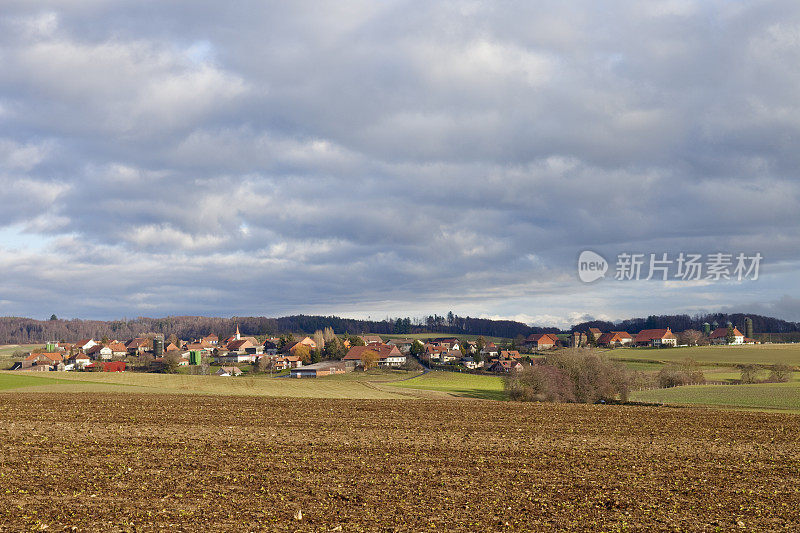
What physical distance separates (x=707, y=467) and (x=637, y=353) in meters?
117

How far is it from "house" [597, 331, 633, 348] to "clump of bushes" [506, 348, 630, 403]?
111813mm

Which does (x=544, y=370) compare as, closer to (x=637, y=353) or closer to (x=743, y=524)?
(x=743, y=524)

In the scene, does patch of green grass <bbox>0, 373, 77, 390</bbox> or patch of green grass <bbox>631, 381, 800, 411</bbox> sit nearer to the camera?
patch of green grass <bbox>631, 381, 800, 411</bbox>

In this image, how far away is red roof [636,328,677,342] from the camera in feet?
575

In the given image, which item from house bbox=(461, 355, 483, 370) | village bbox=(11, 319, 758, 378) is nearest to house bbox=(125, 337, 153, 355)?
village bbox=(11, 319, 758, 378)

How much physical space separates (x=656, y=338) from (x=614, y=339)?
11.4 m

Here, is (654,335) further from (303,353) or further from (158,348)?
(158,348)

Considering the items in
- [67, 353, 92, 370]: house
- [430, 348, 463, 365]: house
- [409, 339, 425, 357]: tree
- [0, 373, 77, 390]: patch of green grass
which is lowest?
[67, 353, 92, 370]: house

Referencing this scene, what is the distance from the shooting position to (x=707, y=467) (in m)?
21.8

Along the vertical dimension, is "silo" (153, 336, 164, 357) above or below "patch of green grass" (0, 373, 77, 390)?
below

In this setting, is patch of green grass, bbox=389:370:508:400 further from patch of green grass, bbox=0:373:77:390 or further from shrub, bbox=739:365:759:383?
patch of green grass, bbox=0:373:77:390

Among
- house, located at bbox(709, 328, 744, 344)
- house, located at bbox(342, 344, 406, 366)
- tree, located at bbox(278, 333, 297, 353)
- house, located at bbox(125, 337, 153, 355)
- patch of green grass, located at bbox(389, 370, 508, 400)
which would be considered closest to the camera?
patch of green grass, located at bbox(389, 370, 508, 400)

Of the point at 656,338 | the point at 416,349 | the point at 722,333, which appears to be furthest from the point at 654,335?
the point at 416,349

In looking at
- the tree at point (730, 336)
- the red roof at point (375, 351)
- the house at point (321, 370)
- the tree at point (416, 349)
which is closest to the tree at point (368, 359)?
the red roof at point (375, 351)
